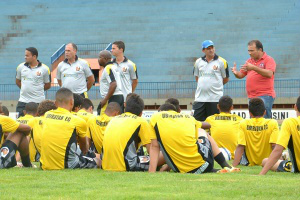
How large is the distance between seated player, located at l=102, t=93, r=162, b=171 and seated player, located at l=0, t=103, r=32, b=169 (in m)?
1.22

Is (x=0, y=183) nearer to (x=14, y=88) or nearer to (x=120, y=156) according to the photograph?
(x=120, y=156)

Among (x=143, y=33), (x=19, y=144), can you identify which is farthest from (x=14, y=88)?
(x=19, y=144)

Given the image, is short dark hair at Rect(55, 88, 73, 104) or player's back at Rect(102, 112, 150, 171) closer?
player's back at Rect(102, 112, 150, 171)

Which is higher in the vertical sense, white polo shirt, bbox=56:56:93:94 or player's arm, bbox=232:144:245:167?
white polo shirt, bbox=56:56:93:94

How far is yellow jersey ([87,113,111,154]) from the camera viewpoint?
33.3ft

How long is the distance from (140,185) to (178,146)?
5.09ft

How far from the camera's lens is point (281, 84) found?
2848 centimetres

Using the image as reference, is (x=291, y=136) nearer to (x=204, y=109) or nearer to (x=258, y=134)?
(x=258, y=134)

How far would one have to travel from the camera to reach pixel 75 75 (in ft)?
44.9

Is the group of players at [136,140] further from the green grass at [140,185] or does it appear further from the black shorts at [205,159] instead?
the green grass at [140,185]

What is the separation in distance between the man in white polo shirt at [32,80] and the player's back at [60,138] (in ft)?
17.0

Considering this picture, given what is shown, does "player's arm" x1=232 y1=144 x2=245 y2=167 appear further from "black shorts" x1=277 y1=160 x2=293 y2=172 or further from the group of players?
"black shorts" x1=277 y1=160 x2=293 y2=172

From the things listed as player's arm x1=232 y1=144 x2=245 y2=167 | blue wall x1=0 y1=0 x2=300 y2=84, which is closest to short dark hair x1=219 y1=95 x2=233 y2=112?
player's arm x1=232 y1=144 x2=245 y2=167

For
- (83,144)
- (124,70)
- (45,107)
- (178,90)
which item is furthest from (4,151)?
(178,90)
